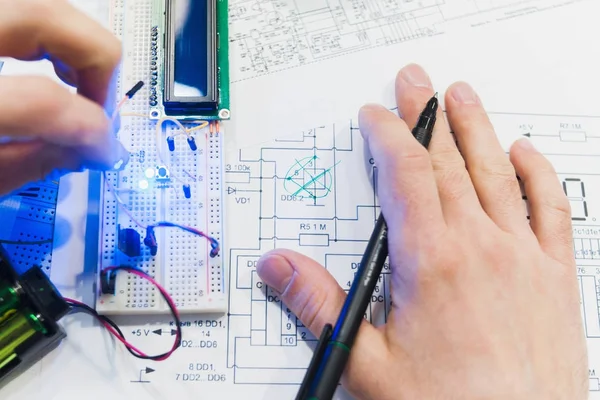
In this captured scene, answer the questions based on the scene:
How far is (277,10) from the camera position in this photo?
1255mm

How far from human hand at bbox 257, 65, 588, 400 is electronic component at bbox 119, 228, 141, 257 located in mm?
230

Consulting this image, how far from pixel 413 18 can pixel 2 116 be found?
89 cm

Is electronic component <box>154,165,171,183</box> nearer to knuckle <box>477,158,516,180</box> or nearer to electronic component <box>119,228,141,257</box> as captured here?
electronic component <box>119,228,141,257</box>

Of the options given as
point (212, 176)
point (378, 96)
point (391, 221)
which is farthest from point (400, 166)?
point (212, 176)

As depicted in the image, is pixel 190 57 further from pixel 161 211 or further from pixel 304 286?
pixel 304 286

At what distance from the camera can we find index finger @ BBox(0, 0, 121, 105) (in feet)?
2.59

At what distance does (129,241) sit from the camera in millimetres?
1026

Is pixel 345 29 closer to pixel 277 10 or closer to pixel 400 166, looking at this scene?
pixel 277 10

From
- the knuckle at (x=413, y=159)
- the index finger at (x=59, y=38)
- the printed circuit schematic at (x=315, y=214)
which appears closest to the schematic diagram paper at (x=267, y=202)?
the printed circuit schematic at (x=315, y=214)

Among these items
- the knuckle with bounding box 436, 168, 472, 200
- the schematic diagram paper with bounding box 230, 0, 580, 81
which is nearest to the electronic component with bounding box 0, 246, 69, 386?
the schematic diagram paper with bounding box 230, 0, 580, 81

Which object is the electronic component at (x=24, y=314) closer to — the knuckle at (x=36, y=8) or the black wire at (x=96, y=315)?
the black wire at (x=96, y=315)

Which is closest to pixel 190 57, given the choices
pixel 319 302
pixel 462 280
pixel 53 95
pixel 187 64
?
pixel 187 64

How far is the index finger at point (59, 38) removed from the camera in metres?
0.79

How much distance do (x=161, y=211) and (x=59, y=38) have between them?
377 millimetres
